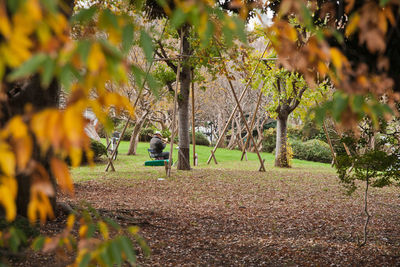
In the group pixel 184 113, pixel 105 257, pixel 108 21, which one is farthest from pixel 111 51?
pixel 184 113

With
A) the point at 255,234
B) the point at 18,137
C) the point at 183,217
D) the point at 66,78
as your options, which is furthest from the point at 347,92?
the point at 183,217

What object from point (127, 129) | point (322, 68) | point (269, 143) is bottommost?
point (322, 68)

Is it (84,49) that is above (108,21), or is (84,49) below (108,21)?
below

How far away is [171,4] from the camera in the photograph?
5180 millimetres

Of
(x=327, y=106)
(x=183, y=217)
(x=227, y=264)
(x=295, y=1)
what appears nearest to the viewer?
(x=295, y=1)

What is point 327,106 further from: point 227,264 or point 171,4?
point 171,4

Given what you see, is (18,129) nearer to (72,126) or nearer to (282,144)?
(72,126)

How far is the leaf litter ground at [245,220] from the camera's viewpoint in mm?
4137

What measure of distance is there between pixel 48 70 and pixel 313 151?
22.1m

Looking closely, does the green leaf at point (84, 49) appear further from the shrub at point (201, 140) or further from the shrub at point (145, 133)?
the shrub at point (201, 140)

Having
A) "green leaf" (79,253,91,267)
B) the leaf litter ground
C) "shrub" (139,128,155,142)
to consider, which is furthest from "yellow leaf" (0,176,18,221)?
"shrub" (139,128,155,142)

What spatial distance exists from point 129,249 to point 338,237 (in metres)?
4.50

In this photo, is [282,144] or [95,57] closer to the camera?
[95,57]

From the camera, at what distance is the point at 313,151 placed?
858 inches
